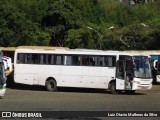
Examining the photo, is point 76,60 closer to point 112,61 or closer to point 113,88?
point 112,61

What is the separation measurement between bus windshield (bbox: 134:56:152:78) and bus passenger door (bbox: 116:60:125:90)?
2.66ft

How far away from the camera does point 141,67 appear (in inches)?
1281

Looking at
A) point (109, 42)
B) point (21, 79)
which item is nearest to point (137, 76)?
point (21, 79)

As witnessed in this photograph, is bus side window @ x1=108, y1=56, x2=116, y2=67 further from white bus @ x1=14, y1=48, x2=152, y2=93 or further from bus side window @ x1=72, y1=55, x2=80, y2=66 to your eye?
bus side window @ x1=72, y1=55, x2=80, y2=66

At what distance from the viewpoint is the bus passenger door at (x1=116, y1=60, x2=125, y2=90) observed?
106 feet

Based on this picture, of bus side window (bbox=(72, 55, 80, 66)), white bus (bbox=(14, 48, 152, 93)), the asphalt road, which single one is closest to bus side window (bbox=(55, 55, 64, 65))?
white bus (bbox=(14, 48, 152, 93))

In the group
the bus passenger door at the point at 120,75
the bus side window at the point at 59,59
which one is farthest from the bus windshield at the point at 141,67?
the bus side window at the point at 59,59

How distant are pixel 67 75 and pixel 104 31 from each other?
30251mm

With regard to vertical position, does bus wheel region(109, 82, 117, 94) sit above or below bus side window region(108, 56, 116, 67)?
below

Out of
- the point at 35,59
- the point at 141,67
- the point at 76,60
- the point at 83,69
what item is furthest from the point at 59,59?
the point at 141,67

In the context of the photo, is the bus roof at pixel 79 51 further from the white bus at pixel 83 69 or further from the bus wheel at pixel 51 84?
the bus wheel at pixel 51 84

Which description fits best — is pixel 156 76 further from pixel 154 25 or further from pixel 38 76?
pixel 154 25

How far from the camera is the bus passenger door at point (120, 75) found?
3222 cm

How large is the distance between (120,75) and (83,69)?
270 cm
